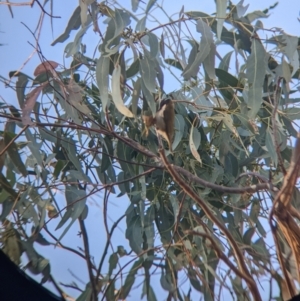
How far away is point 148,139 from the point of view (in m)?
0.91

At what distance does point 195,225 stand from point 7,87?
1.22ft

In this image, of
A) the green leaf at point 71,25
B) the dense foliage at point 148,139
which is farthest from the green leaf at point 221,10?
the green leaf at point 71,25

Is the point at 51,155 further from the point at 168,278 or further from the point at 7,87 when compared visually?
the point at 168,278

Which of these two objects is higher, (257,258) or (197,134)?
(197,134)

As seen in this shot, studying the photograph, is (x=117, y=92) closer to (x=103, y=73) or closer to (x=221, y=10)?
(x=103, y=73)

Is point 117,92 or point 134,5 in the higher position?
point 134,5

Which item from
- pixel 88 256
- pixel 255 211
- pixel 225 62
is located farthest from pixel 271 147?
pixel 88 256

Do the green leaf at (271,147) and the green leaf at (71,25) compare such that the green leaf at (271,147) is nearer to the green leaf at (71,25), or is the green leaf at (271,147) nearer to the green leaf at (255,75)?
the green leaf at (255,75)

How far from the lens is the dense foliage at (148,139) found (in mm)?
818

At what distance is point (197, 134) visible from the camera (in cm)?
91

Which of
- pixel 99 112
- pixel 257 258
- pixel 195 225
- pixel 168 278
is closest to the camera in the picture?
pixel 257 258

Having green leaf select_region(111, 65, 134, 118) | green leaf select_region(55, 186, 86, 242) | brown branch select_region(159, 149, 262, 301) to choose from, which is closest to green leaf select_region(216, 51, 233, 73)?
green leaf select_region(111, 65, 134, 118)

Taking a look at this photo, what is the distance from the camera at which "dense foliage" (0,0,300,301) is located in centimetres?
82

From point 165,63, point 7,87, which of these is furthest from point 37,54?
point 165,63
